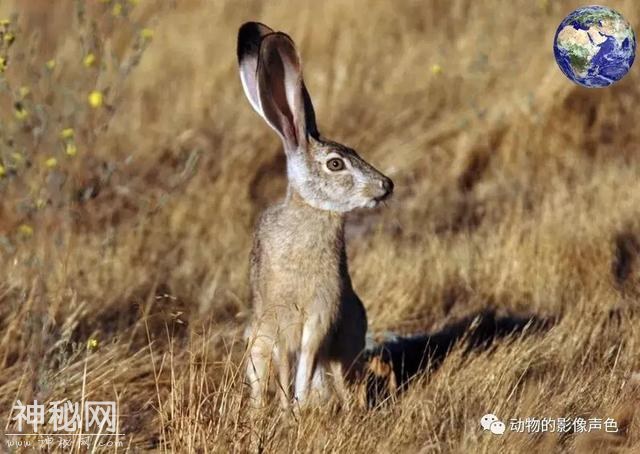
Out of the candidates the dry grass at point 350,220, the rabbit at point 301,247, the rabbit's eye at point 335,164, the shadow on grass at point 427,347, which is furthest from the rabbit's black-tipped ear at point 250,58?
the shadow on grass at point 427,347

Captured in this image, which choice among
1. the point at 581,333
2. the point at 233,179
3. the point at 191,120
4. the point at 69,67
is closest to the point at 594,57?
the point at 581,333

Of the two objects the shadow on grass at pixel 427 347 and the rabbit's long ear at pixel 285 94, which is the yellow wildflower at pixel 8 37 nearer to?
the rabbit's long ear at pixel 285 94

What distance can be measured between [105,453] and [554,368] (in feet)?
6.00

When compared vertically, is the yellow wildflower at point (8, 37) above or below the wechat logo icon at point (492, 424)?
above

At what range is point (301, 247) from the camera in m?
4.93

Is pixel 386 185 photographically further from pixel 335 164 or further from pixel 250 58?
pixel 250 58

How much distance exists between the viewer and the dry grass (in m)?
4.56

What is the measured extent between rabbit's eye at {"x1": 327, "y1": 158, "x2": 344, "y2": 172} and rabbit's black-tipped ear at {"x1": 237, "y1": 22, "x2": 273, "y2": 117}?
0.36m

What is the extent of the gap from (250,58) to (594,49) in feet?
5.71

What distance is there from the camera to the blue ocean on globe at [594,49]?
5969mm

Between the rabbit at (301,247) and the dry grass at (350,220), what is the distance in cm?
26

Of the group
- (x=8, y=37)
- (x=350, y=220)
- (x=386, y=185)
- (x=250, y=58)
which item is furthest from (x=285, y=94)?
(x=350, y=220)

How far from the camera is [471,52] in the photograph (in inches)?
359

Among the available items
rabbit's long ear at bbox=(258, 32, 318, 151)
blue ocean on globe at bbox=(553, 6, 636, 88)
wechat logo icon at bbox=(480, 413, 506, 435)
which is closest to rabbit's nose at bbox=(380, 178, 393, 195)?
rabbit's long ear at bbox=(258, 32, 318, 151)
